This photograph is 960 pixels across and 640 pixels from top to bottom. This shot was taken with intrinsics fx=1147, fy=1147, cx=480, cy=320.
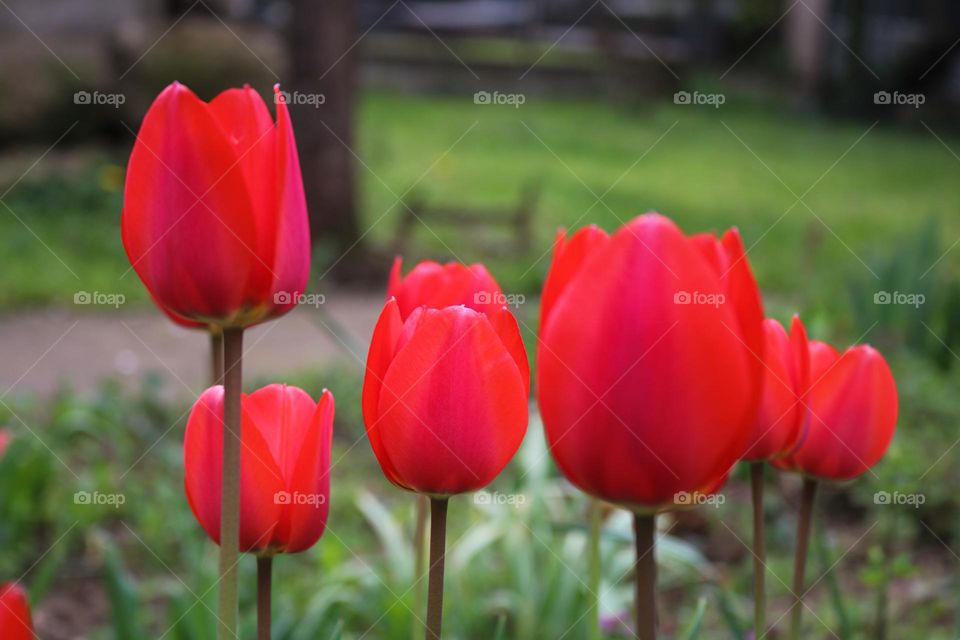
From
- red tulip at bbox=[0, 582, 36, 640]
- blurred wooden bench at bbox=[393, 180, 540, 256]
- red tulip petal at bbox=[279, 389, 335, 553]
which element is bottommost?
red tulip at bbox=[0, 582, 36, 640]

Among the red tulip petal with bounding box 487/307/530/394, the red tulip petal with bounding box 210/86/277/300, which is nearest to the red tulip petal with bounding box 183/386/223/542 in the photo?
the red tulip petal with bounding box 210/86/277/300

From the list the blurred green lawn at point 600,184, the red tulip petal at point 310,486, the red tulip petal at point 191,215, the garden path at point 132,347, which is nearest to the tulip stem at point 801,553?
the red tulip petal at point 310,486

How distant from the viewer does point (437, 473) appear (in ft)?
2.50

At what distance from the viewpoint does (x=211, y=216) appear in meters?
0.78

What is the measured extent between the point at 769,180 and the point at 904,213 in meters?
1.81

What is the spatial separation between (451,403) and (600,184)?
9117 mm

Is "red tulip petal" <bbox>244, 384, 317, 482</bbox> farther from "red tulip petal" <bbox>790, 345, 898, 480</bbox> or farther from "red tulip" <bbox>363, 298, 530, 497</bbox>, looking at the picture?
"red tulip petal" <bbox>790, 345, 898, 480</bbox>

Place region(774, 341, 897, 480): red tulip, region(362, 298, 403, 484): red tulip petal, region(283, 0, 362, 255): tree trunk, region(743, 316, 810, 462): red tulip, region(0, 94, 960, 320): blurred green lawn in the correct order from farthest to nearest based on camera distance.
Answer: region(0, 94, 960, 320): blurred green lawn → region(283, 0, 362, 255): tree trunk → region(774, 341, 897, 480): red tulip → region(743, 316, 810, 462): red tulip → region(362, 298, 403, 484): red tulip petal

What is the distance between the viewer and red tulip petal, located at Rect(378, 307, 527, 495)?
758 mm

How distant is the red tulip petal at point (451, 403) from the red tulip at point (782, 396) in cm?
20

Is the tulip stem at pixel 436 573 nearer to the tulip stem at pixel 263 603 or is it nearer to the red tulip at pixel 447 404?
the red tulip at pixel 447 404

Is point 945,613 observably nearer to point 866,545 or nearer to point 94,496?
point 866,545

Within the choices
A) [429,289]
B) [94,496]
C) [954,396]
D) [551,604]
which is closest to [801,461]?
[429,289]

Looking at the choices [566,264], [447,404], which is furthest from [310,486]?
[566,264]
